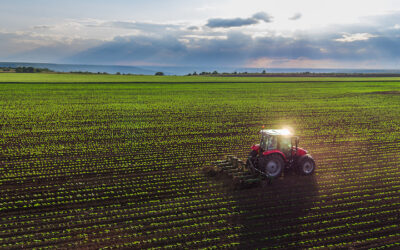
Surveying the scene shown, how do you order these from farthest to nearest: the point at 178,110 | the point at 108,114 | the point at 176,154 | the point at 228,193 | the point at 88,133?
the point at 178,110, the point at 108,114, the point at 88,133, the point at 176,154, the point at 228,193

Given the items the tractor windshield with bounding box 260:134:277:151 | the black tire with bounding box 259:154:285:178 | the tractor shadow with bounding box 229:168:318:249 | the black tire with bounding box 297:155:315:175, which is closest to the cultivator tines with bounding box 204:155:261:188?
the tractor shadow with bounding box 229:168:318:249

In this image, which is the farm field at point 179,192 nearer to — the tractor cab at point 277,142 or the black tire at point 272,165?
the black tire at point 272,165

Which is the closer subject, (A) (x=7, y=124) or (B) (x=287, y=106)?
(A) (x=7, y=124)

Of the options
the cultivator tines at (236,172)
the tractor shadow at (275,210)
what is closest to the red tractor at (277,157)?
the cultivator tines at (236,172)

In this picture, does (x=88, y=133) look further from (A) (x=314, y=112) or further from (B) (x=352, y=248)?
(A) (x=314, y=112)

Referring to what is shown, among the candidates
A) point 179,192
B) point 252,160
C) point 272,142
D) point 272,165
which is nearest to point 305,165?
point 272,165

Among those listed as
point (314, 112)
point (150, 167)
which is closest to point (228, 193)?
point (150, 167)
